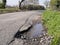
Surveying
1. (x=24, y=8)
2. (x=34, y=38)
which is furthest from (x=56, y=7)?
(x=24, y=8)

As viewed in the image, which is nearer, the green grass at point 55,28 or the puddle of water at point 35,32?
the green grass at point 55,28

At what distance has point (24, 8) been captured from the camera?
40.9m

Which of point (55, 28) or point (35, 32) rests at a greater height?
point (55, 28)

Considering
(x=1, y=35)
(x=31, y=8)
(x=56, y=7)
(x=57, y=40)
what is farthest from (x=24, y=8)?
(x=57, y=40)

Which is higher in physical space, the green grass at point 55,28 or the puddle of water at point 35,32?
the green grass at point 55,28

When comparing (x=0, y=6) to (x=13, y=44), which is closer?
(x=13, y=44)

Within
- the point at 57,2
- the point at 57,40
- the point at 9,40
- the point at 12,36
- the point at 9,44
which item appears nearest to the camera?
the point at 57,40

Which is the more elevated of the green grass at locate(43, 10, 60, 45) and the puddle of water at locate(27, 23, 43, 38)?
the green grass at locate(43, 10, 60, 45)

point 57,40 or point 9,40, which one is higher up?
point 57,40

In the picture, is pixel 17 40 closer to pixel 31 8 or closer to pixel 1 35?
pixel 1 35

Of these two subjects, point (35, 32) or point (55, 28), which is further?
point (35, 32)

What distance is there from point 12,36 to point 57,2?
4.89 metres

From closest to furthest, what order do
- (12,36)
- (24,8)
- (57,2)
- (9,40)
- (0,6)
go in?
(9,40), (12,36), (57,2), (0,6), (24,8)

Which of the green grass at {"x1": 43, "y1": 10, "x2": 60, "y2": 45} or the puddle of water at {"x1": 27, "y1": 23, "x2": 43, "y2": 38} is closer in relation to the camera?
the green grass at {"x1": 43, "y1": 10, "x2": 60, "y2": 45}
